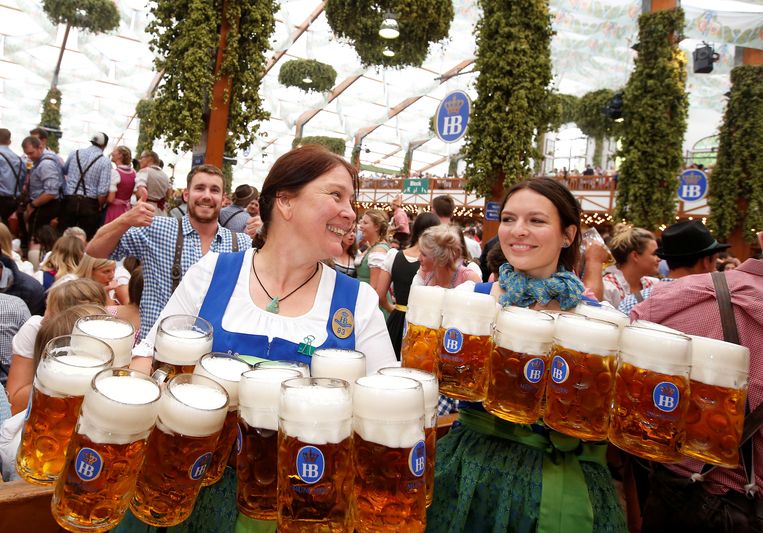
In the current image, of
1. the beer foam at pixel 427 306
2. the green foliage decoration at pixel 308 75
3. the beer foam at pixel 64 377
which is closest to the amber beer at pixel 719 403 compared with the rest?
the beer foam at pixel 427 306

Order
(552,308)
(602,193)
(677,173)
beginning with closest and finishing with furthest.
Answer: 1. (552,308)
2. (677,173)
3. (602,193)

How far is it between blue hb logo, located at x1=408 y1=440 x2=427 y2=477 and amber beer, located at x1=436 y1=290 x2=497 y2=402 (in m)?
0.27

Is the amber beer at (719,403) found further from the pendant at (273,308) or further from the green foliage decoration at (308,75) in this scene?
the green foliage decoration at (308,75)

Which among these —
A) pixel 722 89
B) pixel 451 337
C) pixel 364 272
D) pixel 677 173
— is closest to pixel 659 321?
pixel 451 337

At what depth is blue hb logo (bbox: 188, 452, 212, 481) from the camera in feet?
2.46

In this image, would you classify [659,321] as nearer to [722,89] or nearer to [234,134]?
[234,134]

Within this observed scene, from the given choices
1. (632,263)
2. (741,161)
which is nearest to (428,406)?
(632,263)

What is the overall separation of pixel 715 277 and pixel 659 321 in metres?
0.18

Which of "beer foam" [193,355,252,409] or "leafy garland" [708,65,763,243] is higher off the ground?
"leafy garland" [708,65,763,243]

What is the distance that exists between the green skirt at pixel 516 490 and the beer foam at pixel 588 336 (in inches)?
11.0

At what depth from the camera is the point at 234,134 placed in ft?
11.3

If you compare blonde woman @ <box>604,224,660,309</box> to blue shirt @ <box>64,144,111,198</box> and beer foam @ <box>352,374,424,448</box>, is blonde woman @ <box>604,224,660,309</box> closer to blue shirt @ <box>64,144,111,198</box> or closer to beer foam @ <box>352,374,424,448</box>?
beer foam @ <box>352,374,424,448</box>

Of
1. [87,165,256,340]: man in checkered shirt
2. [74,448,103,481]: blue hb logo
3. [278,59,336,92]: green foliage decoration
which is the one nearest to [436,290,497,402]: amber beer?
[74,448,103,481]: blue hb logo

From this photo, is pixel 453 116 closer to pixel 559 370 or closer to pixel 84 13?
pixel 559 370
